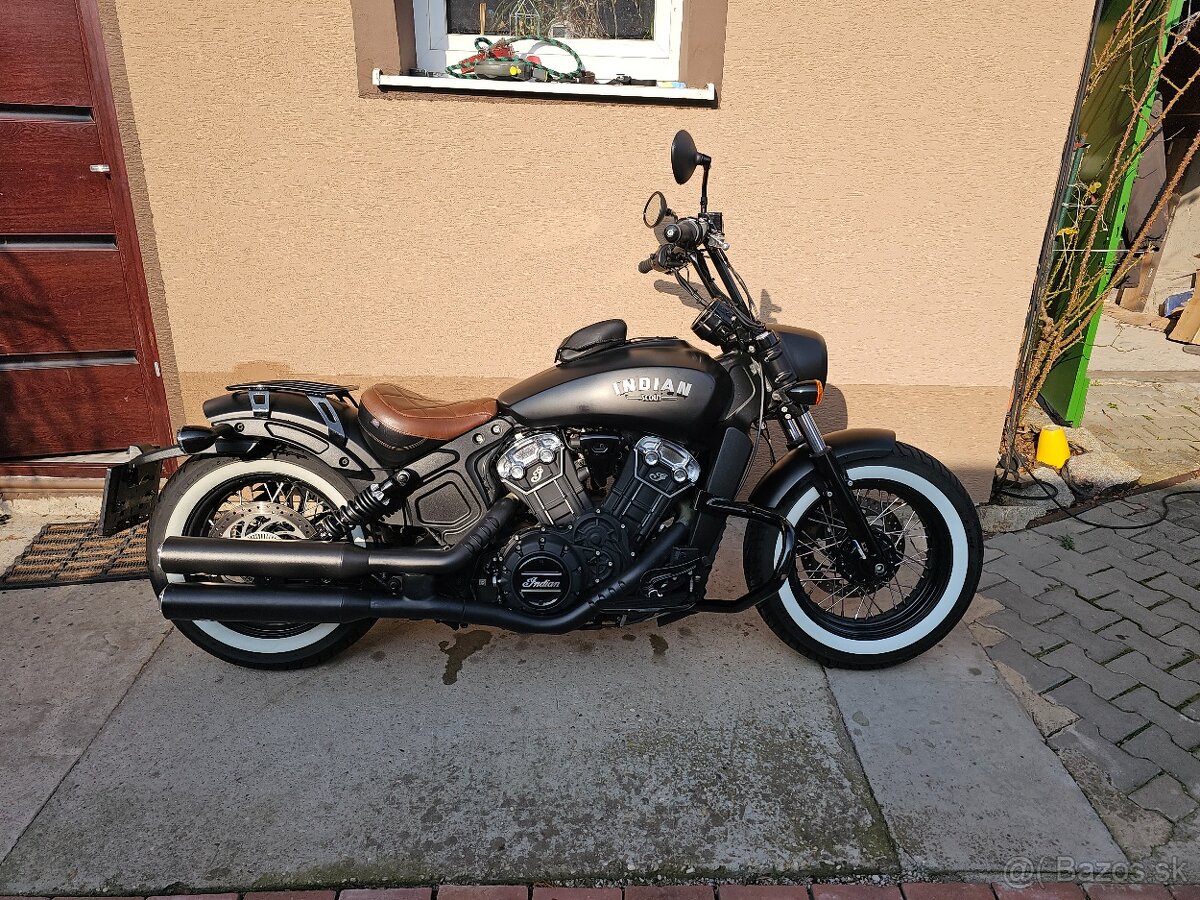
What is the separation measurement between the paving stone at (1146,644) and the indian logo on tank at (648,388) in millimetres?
2050

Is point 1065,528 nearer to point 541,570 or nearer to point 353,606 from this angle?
point 541,570

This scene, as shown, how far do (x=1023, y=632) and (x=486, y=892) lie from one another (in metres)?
2.24

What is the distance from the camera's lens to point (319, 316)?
342 cm

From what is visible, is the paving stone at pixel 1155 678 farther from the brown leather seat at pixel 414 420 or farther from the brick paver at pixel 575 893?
the brown leather seat at pixel 414 420

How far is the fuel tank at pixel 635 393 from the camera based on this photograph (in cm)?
226

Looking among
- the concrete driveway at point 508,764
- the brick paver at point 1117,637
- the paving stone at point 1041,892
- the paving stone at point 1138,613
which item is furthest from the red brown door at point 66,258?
the paving stone at point 1138,613

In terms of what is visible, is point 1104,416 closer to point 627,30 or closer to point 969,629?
point 969,629

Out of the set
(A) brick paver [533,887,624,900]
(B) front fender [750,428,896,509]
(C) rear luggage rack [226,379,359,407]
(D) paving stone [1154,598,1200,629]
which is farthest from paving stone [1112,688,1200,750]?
(C) rear luggage rack [226,379,359,407]

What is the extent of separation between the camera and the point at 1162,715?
245cm

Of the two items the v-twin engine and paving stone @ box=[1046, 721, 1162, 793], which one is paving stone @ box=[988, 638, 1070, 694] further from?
the v-twin engine

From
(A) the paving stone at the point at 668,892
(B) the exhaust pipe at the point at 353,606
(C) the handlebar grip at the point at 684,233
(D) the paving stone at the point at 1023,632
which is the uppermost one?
(C) the handlebar grip at the point at 684,233

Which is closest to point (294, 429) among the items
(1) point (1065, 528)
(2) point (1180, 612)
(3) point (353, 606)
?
(3) point (353, 606)

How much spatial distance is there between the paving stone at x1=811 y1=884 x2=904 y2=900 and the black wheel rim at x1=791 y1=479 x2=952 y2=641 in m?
0.90

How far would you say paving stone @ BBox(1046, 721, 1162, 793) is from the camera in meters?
2.19
